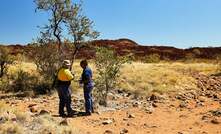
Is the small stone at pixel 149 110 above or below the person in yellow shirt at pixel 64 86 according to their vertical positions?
below

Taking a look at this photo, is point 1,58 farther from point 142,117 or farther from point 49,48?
point 142,117

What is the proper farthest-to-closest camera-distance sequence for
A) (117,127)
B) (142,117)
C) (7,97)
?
(7,97) < (142,117) < (117,127)

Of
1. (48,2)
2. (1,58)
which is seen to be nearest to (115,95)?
(48,2)

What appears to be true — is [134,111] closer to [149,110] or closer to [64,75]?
[149,110]

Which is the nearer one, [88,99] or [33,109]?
[88,99]

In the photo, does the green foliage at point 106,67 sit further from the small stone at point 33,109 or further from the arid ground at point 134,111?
the small stone at point 33,109

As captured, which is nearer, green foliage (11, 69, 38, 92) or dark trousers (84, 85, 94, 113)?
dark trousers (84, 85, 94, 113)

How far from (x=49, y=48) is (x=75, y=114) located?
858 cm

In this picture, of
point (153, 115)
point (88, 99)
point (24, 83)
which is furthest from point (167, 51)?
point (88, 99)

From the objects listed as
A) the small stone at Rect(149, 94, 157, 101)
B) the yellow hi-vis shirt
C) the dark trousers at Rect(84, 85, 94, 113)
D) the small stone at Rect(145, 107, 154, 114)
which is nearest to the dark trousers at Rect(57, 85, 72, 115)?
the yellow hi-vis shirt

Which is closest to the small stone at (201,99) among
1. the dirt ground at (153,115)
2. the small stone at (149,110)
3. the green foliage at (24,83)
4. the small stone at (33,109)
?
the dirt ground at (153,115)

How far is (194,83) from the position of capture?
24.7m

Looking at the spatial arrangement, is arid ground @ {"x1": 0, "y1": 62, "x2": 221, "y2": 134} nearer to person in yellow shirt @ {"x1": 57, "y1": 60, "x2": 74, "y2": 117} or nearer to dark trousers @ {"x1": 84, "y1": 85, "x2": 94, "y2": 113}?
dark trousers @ {"x1": 84, "y1": 85, "x2": 94, "y2": 113}

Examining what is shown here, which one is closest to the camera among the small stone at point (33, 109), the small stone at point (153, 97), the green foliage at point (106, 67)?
the small stone at point (33, 109)
